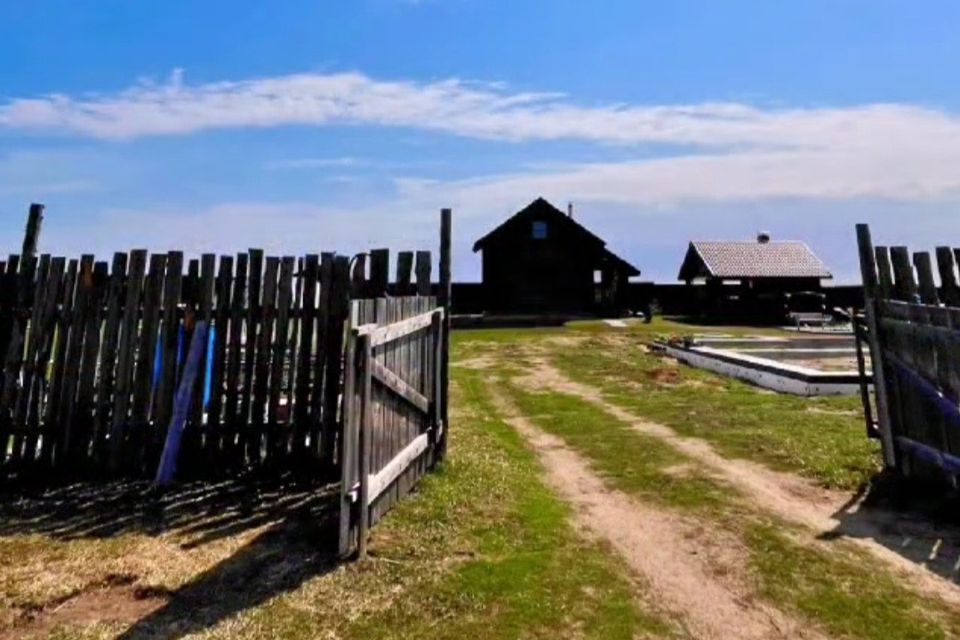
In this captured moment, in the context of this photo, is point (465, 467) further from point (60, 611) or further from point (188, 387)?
point (60, 611)

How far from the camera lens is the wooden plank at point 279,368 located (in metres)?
7.50

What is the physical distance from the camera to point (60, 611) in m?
4.48

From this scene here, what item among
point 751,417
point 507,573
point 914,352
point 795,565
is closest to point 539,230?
point 751,417

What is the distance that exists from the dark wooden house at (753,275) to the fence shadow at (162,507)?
43.1 m

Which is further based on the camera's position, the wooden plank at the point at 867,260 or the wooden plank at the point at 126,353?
the wooden plank at the point at 867,260

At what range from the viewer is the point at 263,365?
24.7 ft

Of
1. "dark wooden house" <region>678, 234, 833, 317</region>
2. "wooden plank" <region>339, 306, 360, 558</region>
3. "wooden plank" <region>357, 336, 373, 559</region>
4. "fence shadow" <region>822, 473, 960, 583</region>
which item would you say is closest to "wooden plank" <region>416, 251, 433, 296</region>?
"wooden plank" <region>357, 336, 373, 559</region>

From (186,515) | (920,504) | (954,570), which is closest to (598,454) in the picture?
(920,504)

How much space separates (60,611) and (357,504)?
2.00m

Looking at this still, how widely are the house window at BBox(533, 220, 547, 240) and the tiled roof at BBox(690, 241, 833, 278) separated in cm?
1226

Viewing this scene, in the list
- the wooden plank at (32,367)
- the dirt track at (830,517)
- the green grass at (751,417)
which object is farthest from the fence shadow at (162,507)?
the green grass at (751,417)

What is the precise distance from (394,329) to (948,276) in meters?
5.35

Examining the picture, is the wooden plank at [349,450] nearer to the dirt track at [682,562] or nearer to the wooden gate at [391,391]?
the wooden gate at [391,391]

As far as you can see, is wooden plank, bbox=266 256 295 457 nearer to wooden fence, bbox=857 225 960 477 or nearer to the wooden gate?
the wooden gate
